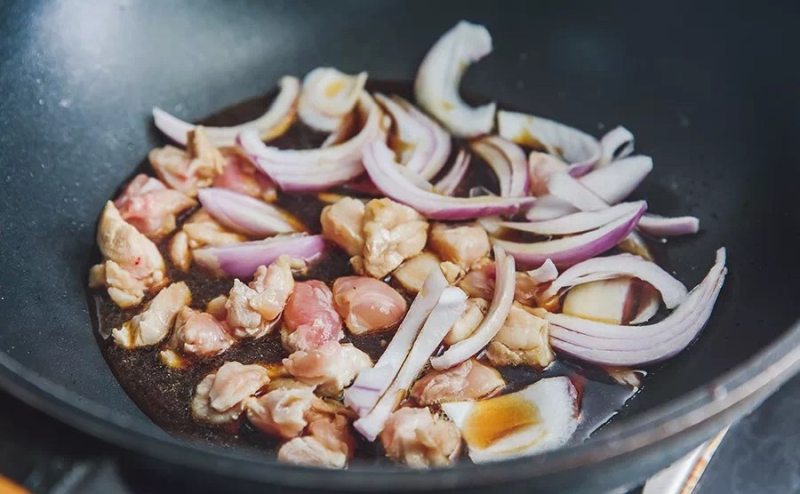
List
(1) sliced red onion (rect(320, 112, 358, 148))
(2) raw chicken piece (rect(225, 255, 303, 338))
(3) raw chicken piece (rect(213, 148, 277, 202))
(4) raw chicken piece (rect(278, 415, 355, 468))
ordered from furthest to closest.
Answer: (1) sliced red onion (rect(320, 112, 358, 148)) → (3) raw chicken piece (rect(213, 148, 277, 202)) → (2) raw chicken piece (rect(225, 255, 303, 338)) → (4) raw chicken piece (rect(278, 415, 355, 468))

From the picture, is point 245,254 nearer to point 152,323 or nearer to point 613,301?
point 152,323

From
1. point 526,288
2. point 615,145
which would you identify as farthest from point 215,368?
point 615,145

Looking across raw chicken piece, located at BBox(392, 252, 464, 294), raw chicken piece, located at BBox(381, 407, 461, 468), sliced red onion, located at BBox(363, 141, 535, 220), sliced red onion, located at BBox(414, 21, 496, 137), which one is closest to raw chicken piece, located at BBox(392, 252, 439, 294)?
raw chicken piece, located at BBox(392, 252, 464, 294)

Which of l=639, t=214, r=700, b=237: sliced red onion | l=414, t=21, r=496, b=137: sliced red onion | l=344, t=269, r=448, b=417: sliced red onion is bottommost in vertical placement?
l=344, t=269, r=448, b=417: sliced red onion

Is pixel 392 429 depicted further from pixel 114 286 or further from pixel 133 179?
pixel 133 179

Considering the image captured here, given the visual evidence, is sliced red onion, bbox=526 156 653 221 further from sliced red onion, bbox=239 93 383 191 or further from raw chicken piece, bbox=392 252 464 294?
sliced red onion, bbox=239 93 383 191

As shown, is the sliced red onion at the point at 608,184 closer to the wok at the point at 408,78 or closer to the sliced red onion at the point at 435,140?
the wok at the point at 408,78

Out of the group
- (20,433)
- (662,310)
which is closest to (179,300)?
(20,433)

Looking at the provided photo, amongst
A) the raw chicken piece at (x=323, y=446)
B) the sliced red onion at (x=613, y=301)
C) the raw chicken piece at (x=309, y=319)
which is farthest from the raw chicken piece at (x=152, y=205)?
the sliced red onion at (x=613, y=301)
